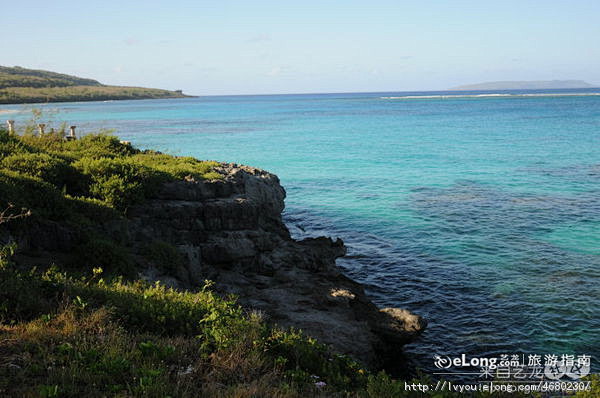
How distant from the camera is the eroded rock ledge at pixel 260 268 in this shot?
41.5ft

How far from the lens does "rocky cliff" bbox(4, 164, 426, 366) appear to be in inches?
475

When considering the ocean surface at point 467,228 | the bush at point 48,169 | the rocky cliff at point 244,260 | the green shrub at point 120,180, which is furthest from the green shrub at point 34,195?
the ocean surface at point 467,228

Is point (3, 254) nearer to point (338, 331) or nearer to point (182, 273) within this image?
point (182, 273)

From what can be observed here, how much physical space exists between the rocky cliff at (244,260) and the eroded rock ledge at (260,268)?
0.11 ft

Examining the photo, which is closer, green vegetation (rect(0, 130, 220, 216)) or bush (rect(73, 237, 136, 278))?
bush (rect(73, 237, 136, 278))

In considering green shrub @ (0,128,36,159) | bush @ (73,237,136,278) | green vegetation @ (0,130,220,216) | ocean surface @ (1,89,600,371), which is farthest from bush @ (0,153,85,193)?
ocean surface @ (1,89,600,371)

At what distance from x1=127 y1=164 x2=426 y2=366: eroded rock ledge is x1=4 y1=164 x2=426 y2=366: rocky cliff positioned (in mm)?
33

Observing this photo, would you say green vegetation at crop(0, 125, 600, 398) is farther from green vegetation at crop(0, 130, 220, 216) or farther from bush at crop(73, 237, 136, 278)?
green vegetation at crop(0, 130, 220, 216)

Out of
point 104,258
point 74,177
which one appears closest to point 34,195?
point 74,177

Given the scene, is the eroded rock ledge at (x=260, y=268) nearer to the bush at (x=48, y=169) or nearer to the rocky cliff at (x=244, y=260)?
the rocky cliff at (x=244, y=260)

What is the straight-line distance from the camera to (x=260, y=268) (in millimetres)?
16312

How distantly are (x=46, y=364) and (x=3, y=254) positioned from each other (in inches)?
169

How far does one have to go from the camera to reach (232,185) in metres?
18.6

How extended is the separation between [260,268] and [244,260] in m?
0.68
